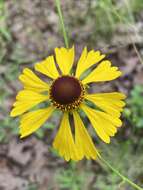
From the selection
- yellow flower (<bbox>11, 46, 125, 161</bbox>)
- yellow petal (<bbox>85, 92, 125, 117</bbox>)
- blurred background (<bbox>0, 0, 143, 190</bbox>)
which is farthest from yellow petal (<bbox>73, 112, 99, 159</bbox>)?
blurred background (<bbox>0, 0, 143, 190</bbox>)

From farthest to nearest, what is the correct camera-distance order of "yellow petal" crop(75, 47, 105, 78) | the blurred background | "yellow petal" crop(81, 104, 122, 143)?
the blurred background
"yellow petal" crop(75, 47, 105, 78)
"yellow petal" crop(81, 104, 122, 143)

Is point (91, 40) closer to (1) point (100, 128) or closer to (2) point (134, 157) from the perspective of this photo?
(2) point (134, 157)

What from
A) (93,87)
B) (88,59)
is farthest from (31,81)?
(93,87)

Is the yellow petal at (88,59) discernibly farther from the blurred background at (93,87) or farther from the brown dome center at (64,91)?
the blurred background at (93,87)

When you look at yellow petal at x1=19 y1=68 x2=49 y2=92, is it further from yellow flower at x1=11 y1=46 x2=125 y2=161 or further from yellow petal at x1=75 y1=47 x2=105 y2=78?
yellow petal at x1=75 y1=47 x2=105 y2=78

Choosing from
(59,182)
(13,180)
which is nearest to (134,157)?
(59,182)

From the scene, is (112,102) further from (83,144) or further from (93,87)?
(93,87)

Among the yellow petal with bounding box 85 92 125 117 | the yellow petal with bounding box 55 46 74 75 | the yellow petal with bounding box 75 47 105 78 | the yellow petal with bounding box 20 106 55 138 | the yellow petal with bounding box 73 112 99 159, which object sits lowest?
the yellow petal with bounding box 73 112 99 159
